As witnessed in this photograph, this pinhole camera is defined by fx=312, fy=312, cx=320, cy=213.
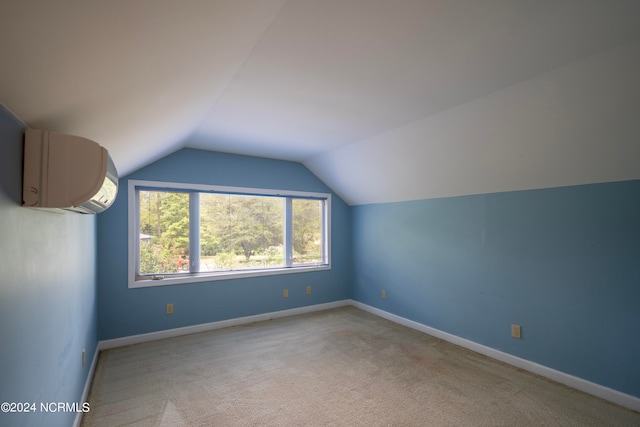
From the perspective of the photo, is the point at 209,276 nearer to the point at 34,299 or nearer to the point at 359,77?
the point at 34,299

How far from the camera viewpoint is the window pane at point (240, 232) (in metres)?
4.06

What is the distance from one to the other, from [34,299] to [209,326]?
2843 mm

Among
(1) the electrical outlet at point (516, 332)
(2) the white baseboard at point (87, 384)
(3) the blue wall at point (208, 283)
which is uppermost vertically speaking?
(3) the blue wall at point (208, 283)

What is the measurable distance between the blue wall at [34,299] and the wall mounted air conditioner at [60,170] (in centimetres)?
4

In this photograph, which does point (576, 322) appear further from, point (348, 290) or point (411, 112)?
point (348, 290)

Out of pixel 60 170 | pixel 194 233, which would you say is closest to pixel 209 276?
pixel 194 233

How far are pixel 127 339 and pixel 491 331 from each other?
152 inches

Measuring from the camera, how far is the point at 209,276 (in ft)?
12.9

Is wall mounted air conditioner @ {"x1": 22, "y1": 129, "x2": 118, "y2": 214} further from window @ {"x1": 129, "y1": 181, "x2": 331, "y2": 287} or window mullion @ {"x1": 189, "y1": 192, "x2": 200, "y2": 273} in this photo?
window mullion @ {"x1": 189, "y1": 192, "x2": 200, "y2": 273}

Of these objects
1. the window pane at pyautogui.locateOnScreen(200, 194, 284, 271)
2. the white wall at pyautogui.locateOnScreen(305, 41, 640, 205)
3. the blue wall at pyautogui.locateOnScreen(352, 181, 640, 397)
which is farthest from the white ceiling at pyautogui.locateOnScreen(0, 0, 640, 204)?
the window pane at pyautogui.locateOnScreen(200, 194, 284, 271)

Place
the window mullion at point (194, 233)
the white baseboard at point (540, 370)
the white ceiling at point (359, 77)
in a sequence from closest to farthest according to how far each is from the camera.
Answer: the white ceiling at point (359, 77), the white baseboard at point (540, 370), the window mullion at point (194, 233)

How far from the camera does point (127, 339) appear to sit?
3.43 meters

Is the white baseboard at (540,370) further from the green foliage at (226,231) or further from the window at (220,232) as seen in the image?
the green foliage at (226,231)

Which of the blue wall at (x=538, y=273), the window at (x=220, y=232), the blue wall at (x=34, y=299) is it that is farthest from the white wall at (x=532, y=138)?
the blue wall at (x=34, y=299)
